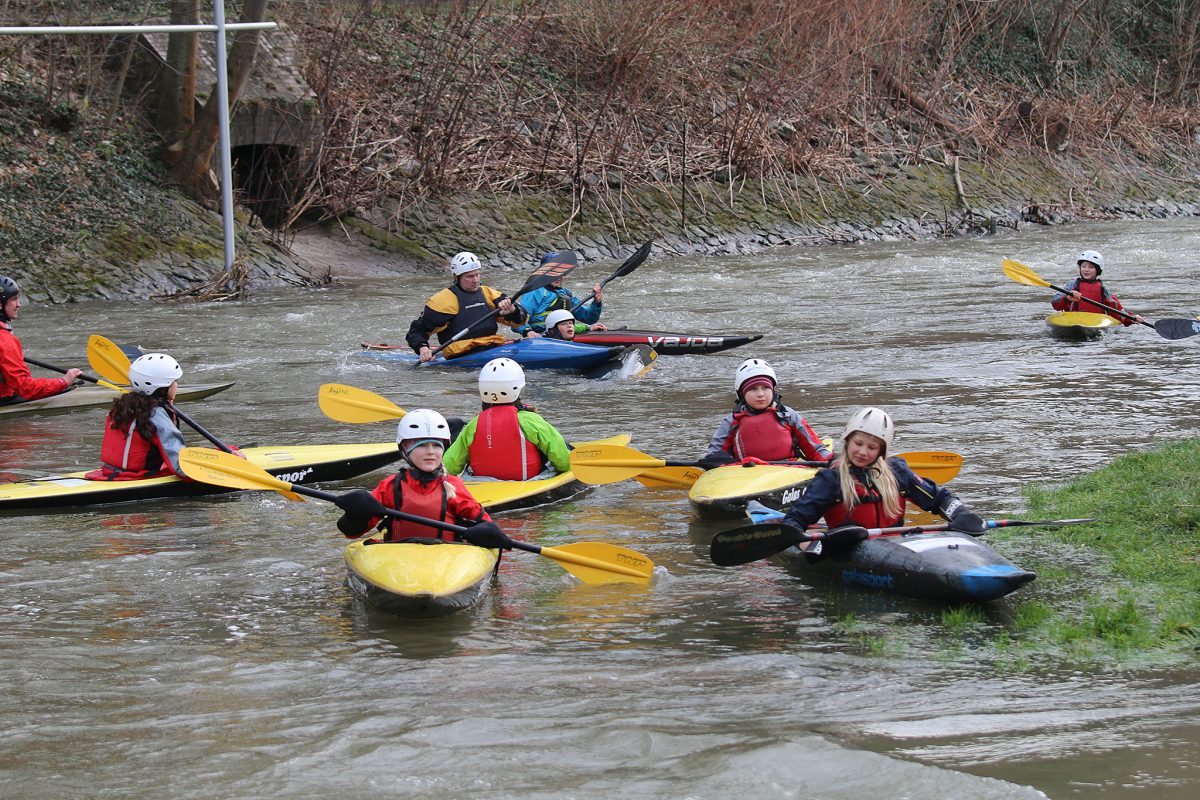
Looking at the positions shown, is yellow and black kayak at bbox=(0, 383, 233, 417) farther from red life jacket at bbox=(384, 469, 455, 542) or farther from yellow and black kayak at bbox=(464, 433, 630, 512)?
red life jacket at bbox=(384, 469, 455, 542)

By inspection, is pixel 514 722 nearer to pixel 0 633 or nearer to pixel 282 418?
pixel 0 633

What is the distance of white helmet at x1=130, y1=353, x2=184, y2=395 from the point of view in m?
6.99

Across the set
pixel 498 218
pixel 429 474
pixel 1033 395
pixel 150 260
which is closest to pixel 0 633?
pixel 429 474

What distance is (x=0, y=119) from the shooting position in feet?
54.7

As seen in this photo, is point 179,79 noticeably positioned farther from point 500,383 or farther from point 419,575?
point 419,575

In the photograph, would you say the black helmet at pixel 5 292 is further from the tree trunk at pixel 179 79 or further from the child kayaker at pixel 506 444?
the tree trunk at pixel 179 79

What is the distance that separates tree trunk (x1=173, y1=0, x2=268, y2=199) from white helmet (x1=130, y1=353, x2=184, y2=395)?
1019cm

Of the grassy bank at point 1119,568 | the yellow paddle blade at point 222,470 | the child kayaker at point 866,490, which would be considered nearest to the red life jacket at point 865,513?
the child kayaker at point 866,490

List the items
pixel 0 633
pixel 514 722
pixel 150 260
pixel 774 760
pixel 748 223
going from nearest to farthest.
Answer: pixel 774 760
pixel 514 722
pixel 0 633
pixel 150 260
pixel 748 223

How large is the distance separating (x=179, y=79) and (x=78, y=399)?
8.08 metres

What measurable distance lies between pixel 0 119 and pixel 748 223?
1049 centimetres

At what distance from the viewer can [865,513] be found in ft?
18.6

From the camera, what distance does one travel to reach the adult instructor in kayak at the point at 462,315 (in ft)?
37.7

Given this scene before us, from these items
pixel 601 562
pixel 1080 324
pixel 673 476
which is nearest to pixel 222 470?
pixel 601 562
